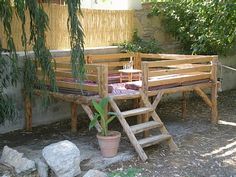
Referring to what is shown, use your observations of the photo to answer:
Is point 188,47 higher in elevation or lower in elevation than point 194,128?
higher

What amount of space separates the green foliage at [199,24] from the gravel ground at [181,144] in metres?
1.62

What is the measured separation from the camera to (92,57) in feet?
26.8

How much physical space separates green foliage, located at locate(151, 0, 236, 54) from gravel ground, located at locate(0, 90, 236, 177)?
5.32ft

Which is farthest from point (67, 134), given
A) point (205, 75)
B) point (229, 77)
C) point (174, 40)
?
point (229, 77)

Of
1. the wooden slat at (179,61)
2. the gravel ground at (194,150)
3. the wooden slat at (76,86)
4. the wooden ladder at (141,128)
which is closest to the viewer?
the gravel ground at (194,150)

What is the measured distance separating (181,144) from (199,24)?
3883 mm

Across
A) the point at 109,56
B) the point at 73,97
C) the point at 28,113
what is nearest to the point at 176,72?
the point at 109,56

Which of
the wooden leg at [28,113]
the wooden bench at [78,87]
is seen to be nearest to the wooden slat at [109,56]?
the wooden bench at [78,87]

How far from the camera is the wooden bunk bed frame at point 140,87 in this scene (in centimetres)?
609

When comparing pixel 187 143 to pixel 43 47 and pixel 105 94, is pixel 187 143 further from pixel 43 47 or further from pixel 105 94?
pixel 43 47

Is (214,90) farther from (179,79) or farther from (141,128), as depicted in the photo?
(141,128)

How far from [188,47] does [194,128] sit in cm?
323

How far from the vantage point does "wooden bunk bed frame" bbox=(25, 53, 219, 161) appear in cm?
609

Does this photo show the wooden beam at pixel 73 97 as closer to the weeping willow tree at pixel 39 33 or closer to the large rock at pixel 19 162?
the weeping willow tree at pixel 39 33
